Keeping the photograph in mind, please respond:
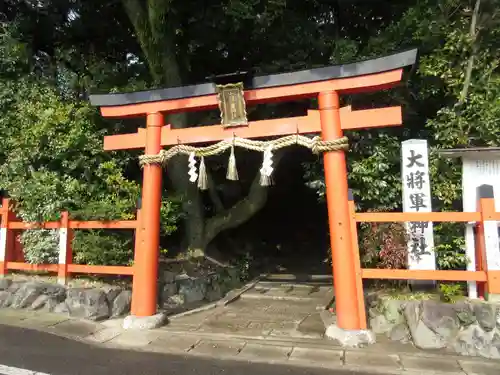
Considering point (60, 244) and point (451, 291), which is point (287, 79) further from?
point (60, 244)

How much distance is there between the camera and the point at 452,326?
508 centimetres

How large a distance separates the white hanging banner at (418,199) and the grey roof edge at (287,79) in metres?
1.27

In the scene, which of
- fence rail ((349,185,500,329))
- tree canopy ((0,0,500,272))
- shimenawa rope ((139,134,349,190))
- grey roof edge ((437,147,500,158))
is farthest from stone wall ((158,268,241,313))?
grey roof edge ((437,147,500,158))

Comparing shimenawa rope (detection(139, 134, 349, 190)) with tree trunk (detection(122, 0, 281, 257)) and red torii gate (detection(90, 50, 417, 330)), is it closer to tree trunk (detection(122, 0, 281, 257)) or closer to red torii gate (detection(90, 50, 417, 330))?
red torii gate (detection(90, 50, 417, 330))

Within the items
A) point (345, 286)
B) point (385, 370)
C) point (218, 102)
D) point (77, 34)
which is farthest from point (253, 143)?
point (77, 34)

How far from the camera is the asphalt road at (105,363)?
4531 mm

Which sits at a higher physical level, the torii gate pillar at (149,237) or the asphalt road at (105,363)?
the torii gate pillar at (149,237)

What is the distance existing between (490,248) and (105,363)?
5193mm

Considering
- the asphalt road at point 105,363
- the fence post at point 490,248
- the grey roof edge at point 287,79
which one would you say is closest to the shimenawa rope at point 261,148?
the grey roof edge at point 287,79

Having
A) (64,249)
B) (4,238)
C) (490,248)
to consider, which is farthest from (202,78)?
(490,248)

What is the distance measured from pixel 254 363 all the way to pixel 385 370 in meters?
1.56

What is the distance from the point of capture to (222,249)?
1145cm

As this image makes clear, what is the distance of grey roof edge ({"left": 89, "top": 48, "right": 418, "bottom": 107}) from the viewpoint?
5.46m

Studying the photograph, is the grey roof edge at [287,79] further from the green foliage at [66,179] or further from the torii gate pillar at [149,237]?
the green foliage at [66,179]
